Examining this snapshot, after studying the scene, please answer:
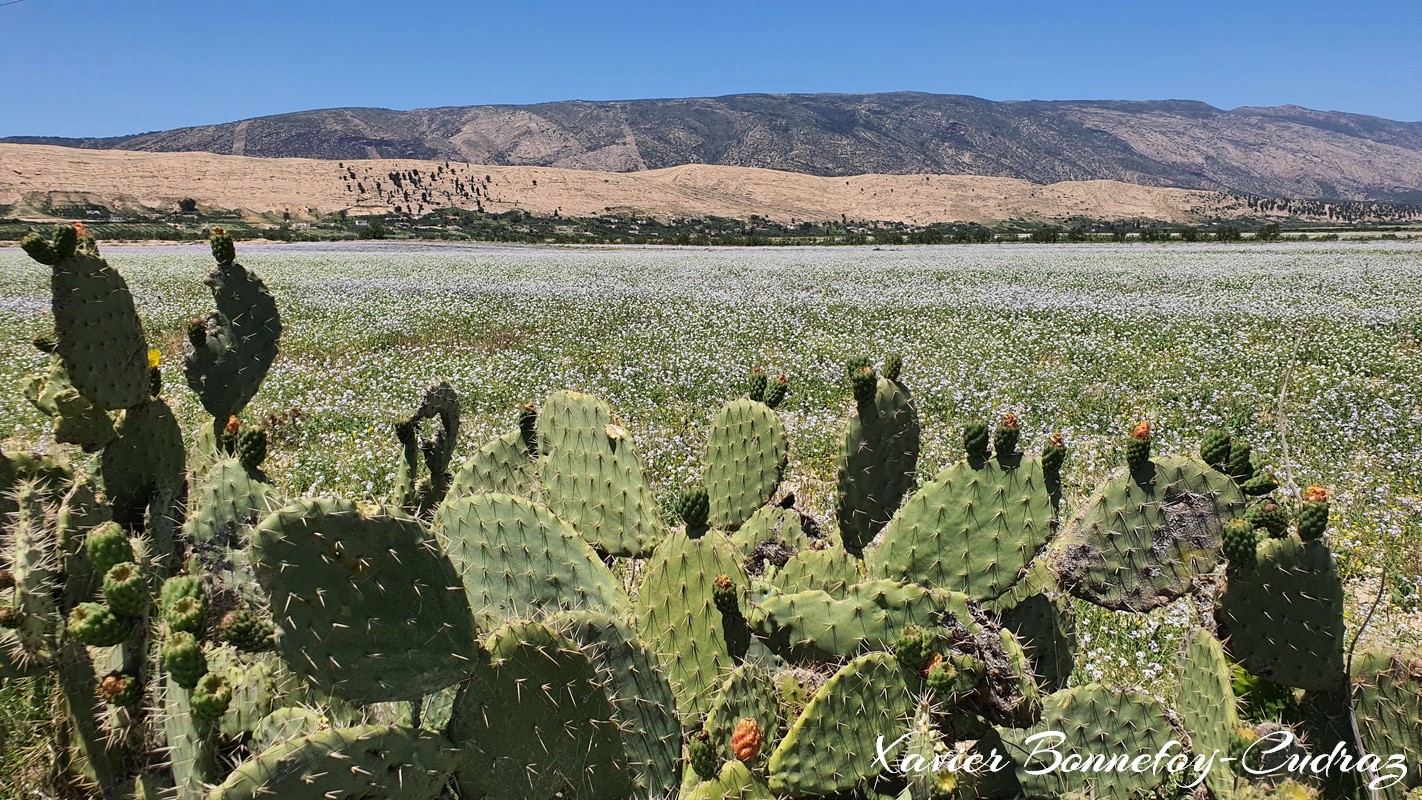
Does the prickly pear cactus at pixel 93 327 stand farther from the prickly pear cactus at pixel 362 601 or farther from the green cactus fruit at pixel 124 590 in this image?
the prickly pear cactus at pixel 362 601

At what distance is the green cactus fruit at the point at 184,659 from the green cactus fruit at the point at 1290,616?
317 centimetres

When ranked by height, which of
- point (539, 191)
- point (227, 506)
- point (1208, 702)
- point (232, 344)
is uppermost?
point (539, 191)

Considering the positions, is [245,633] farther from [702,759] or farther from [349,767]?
[702,759]

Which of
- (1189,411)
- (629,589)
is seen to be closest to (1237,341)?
(1189,411)

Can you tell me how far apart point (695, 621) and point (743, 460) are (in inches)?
63.7

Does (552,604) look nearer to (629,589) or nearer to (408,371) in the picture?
(629,589)

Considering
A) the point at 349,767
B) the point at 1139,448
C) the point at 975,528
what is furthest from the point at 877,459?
the point at 349,767

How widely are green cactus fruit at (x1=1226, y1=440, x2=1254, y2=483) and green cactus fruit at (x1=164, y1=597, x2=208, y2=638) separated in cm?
334

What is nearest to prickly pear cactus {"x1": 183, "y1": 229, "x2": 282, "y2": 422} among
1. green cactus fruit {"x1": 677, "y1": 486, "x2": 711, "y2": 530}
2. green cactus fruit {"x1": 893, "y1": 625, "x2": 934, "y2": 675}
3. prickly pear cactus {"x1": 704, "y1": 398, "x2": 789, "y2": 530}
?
prickly pear cactus {"x1": 704, "y1": 398, "x2": 789, "y2": 530}

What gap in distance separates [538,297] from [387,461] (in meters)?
15.7

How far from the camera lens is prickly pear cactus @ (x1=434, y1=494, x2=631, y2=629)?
300 cm

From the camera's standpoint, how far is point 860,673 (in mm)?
2283

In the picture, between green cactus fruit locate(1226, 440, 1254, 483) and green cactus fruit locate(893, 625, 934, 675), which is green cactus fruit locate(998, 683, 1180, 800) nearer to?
green cactus fruit locate(893, 625, 934, 675)

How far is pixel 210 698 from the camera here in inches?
71.1
